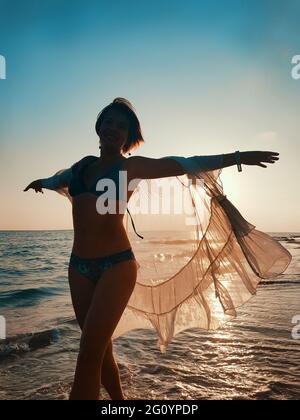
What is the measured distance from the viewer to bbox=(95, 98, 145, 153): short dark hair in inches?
141

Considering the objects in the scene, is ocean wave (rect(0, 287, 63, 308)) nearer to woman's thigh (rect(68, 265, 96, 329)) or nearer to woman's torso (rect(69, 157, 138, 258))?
woman's thigh (rect(68, 265, 96, 329))

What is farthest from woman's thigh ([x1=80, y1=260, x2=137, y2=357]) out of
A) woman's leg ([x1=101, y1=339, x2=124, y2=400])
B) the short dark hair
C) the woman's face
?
the short dark hair

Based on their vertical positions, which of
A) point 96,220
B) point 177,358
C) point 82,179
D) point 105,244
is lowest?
point 177,358

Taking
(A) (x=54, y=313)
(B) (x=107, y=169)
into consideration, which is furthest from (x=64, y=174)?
(A) (x=54, y=313)

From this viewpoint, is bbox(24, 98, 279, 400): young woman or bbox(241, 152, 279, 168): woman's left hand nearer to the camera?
bbox(24, 98, 279, 400): young woman

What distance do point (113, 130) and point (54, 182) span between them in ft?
3.47

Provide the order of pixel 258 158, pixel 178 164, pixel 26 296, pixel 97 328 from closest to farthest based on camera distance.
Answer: pixel 97 328 < pixel 258 158 < pixel 178 164 < pixel 26 296

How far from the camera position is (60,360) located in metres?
6.46

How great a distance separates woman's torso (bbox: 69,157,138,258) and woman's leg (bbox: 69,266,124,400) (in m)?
0.22

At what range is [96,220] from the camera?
3.32 metres

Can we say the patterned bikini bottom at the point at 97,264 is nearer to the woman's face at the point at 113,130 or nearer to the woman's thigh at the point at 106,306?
the woman's thigh at the point at 106,306

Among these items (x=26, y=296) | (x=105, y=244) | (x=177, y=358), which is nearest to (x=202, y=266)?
(x=105, y=244)

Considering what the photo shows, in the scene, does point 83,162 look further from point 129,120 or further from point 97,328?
point 97,328
